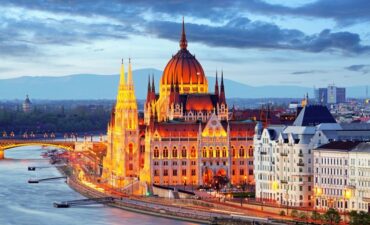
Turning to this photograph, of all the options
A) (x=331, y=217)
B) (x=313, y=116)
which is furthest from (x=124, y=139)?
(x=331, y=217)

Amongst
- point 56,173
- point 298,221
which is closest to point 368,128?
point 298,221

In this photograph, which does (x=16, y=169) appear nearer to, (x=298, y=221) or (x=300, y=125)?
(x=300, y=125)

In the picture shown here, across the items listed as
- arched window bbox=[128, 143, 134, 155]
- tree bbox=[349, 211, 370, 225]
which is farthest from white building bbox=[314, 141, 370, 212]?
arched window bbox=[128, 143, 134, 155]

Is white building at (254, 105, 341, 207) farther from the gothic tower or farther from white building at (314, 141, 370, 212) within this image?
the gothic tower

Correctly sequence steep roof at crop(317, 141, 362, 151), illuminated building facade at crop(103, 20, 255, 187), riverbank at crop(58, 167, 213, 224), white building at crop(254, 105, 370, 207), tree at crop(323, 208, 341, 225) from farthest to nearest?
illuminated building facade at crop(103, 20, 255, 187)
riverbank at crop(58, 167, 213, 224)
white building at crop(254, 105, 370, 207)
steep roof at crop(317, 141, 362, 151)
tree at crop(323, 208, 341, 225)

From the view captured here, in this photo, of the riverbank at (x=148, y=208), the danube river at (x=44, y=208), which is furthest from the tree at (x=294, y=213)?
the danube river at (x=44, y=208)

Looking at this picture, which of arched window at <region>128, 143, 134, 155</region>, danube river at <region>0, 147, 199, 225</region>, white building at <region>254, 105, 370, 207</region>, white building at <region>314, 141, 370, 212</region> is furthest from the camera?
arched window at <region>128, 143, 134, 155</region>
